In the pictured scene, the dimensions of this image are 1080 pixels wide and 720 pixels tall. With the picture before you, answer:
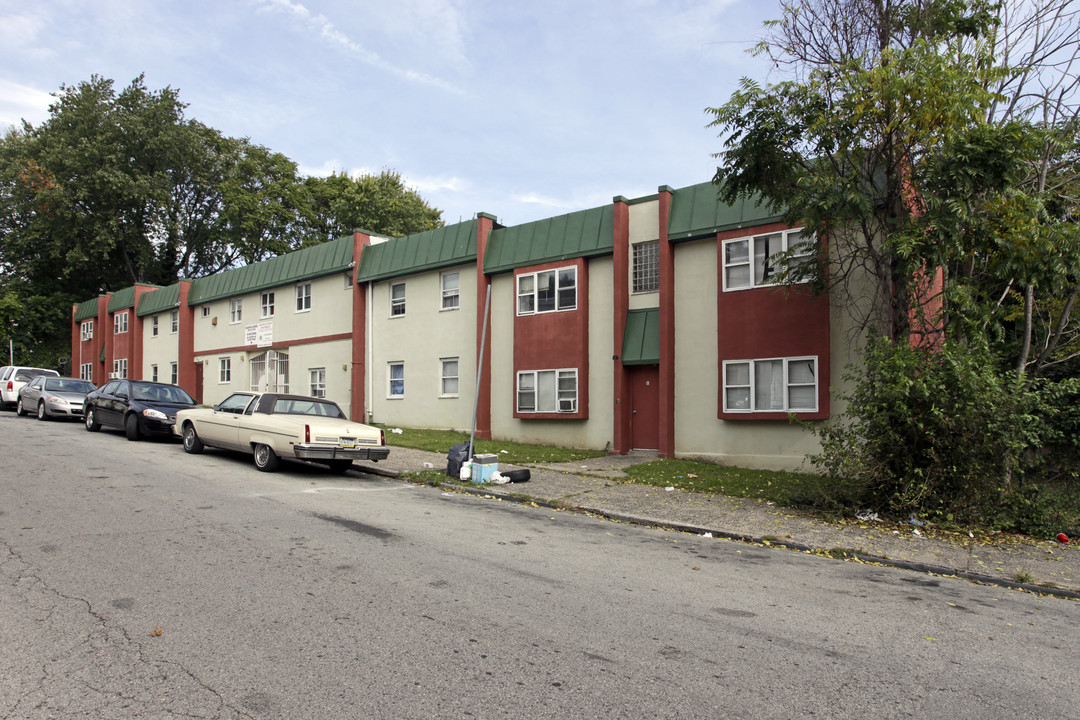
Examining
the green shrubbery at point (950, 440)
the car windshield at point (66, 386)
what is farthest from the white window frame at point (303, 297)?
the green shrubbery at point (950, 440)

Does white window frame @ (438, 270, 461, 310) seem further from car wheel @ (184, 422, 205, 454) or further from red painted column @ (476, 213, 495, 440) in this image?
car wheel @ (184, 422, 205, 454)

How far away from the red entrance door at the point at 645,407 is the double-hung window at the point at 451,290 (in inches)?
258

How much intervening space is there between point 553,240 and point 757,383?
6793 mm

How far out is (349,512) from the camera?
8875 mm

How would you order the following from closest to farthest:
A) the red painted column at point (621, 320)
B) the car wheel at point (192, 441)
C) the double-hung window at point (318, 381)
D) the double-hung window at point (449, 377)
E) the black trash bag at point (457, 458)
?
1. the black trash bag at point (457, 458)
2. the car wheel at point (192, 441)
3. the red painted column at point (621, 320)
4. the double-hung window at point (449, 377)
5. the double-hung window at point (318, 381)

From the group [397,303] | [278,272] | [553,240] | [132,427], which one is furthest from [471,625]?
[278,272]

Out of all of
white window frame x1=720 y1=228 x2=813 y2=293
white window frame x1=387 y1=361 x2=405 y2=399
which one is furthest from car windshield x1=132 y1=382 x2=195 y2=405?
white window frame x1=720 y1=228 x2=813 y2=293

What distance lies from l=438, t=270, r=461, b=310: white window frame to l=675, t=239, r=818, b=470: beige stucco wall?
7.28m

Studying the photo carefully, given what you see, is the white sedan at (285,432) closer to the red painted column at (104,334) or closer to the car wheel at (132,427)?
the car wheel at (132,427)

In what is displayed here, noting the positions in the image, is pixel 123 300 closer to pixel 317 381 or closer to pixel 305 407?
pixel 317 381

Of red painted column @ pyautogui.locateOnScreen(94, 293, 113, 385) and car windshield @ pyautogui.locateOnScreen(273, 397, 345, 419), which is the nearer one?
car windshield @ pyautogui.locateOnScreen(273, 397, 345, 419)

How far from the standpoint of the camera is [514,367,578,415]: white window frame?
18.2 m

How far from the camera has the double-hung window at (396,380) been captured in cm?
2284

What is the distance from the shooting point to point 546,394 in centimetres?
1866
